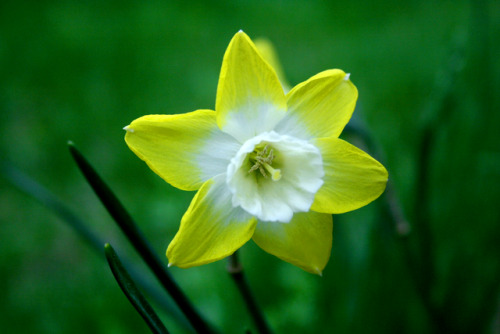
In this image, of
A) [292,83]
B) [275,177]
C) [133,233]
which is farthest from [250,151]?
[292,83]

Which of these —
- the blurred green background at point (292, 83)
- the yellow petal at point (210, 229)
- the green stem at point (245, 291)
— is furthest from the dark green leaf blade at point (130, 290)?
the blurred green background at point (292, 83)

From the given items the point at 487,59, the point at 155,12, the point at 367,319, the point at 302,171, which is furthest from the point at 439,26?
the point at 302,171

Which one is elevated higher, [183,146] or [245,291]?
[183,146]

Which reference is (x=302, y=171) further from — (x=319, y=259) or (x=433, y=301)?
(x=433, y=301)

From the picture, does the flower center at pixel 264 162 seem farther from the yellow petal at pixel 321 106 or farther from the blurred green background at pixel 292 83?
the blurred green background at pixel 292 83

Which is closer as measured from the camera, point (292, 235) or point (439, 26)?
point (292, 235)

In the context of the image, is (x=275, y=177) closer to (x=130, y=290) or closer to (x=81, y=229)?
(x=130, y=290)
